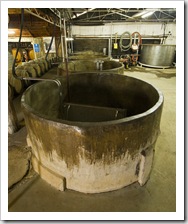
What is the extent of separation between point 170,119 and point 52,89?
270 centimetres

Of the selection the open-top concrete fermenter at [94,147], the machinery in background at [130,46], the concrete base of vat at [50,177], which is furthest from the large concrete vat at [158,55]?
the concrete base of vat at [50,177]

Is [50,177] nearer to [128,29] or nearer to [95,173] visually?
[95,173]

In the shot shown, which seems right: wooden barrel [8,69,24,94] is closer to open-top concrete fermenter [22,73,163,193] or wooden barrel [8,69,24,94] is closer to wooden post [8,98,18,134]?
wooden post [8,98,18,134]

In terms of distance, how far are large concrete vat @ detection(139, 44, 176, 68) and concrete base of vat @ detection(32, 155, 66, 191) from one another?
9550 mm

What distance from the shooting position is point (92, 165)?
1.67 metres

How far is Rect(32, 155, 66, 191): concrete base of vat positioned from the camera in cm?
185

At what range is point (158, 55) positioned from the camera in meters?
9.43

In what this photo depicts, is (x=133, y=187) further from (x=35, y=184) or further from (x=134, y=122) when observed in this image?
(x=35, y=184)

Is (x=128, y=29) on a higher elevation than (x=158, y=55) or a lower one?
higher

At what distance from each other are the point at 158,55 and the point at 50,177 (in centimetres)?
966

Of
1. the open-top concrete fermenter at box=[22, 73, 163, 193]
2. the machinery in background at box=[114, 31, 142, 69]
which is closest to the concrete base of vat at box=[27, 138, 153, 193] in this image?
the open-top concrete fermenter at box=[22, 73, 163, 193]

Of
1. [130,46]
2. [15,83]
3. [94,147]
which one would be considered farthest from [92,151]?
[130,46]

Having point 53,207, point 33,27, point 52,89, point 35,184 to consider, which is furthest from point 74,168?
point 33,27

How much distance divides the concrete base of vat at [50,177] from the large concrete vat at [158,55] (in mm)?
9550
